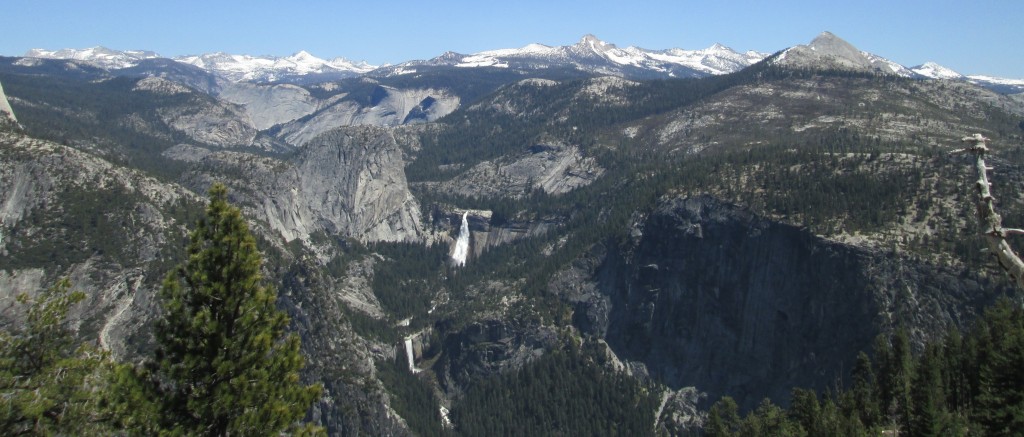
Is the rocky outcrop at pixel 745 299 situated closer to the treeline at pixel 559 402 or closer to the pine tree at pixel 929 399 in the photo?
the treeline at pixel 559 402

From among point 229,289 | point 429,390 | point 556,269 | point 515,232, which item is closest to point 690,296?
point 556,269

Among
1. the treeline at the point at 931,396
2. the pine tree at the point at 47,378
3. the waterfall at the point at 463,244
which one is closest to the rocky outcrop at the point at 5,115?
the waterfall at the point at 463,244

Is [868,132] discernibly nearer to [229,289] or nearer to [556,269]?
[556,269]

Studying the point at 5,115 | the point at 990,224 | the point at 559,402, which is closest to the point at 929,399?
the point at 990,224

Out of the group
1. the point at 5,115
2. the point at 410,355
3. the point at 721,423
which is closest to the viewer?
the point at 721,423

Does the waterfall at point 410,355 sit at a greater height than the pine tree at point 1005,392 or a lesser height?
lesser

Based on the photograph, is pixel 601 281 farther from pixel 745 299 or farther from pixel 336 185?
pixel 336 185
